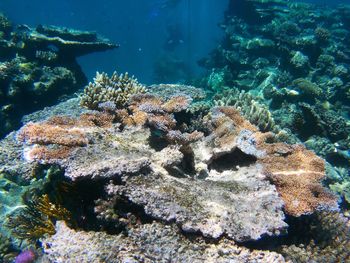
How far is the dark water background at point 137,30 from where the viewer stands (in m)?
38.6

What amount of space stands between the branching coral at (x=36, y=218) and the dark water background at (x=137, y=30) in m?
24.9

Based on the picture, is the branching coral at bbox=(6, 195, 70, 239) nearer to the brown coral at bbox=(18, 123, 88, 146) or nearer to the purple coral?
the purple coral

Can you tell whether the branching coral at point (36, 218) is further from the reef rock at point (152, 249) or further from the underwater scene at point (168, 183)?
the reef rock at point (152, 249)

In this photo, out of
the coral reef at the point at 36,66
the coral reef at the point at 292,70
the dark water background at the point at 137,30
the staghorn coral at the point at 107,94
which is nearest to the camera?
the staghorn coral at the point at 107,94

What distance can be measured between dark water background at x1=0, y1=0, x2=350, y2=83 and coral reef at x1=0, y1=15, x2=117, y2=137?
17761mm

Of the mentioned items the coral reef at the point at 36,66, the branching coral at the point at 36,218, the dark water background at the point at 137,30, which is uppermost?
the dark water background at the point at 137,30

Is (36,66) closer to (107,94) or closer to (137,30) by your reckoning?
(107,94)

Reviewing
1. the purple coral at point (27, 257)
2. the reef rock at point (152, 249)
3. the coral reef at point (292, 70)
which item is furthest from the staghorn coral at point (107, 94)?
the reef rock at point (152, 249)

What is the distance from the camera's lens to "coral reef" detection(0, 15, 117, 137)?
376 inches

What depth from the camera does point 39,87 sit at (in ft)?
32.4

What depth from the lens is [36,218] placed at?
178 inches

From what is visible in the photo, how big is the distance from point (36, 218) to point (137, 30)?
122 m

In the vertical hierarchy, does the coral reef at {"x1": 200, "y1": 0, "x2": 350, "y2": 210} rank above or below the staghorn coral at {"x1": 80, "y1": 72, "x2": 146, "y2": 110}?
above

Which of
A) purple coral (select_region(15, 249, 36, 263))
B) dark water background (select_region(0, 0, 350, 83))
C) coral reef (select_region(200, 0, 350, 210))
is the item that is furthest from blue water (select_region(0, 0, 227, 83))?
purple coral (select_region(15, 249, 36, 263))
